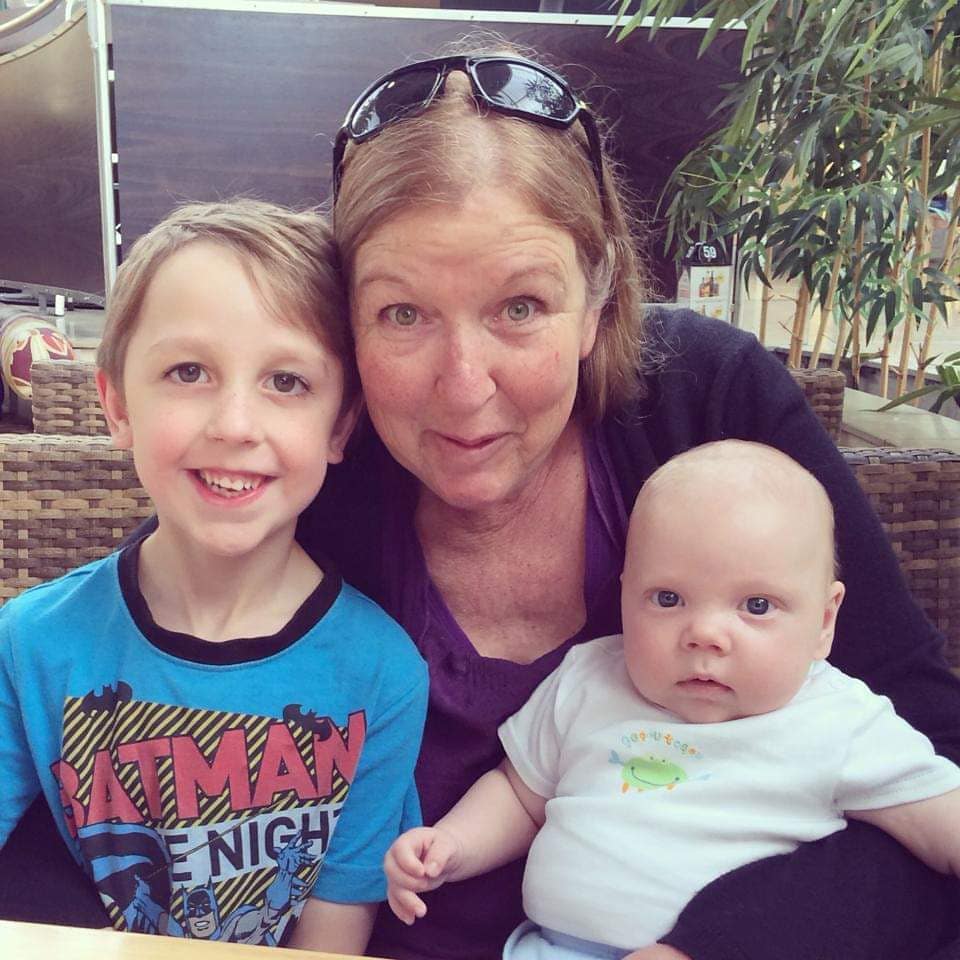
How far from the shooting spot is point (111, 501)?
1.50 m

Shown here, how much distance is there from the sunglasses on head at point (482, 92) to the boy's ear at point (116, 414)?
395mm

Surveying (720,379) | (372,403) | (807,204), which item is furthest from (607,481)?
(807,204)

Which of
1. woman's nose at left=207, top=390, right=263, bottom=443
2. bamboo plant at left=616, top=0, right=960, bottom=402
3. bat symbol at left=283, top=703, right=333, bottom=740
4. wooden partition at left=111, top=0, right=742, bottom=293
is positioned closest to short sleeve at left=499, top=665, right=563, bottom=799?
bat symbol at left=283, top=703, right=333, bottom=740

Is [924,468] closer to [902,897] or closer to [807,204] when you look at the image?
[902,897]

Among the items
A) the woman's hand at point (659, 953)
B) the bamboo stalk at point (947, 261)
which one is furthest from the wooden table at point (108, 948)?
the bamboo stalk at point (947, 261)

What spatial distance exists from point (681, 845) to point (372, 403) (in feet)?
1.85

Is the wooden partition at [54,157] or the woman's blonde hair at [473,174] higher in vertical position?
the woman's blonde hair at [473,174]

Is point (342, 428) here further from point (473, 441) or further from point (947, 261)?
point (947, 261)

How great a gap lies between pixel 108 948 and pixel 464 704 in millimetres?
598

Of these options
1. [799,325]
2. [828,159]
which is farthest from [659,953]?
[799,325]

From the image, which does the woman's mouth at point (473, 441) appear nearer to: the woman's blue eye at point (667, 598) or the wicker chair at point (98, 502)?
the woman's blue eye at point (667, 598)

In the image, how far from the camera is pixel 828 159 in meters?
2.90

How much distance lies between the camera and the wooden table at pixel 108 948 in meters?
0.63

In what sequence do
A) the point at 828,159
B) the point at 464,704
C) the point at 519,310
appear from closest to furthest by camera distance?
the point at 519,310 → the point at 464,704 → the point at 828,159
